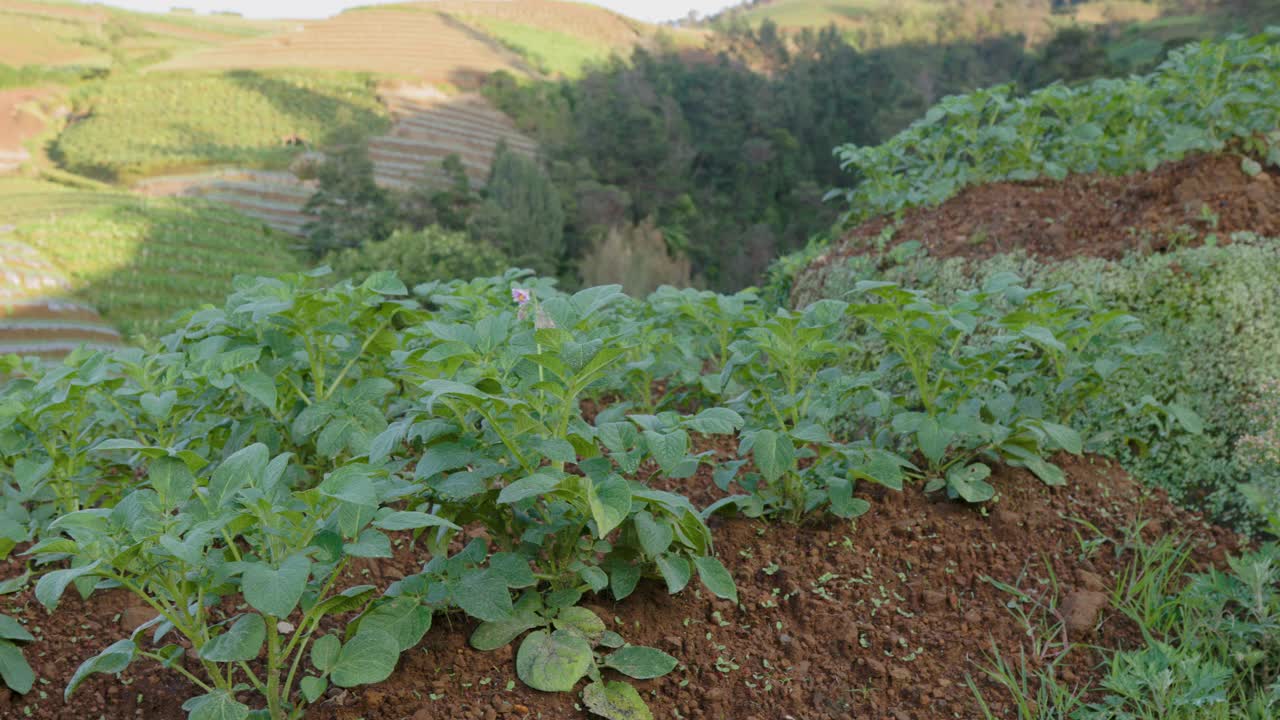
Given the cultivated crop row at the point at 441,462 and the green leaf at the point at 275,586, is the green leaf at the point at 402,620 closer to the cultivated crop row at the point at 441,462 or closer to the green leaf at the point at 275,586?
the cultivated crop row at the point at 441,462

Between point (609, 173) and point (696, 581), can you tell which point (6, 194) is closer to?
point (609, 173)

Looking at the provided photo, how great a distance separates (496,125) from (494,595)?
2954 centimetres

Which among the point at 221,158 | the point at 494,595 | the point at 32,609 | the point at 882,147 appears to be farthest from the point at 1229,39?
the point at 221,158

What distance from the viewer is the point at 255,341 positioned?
1.91 metres

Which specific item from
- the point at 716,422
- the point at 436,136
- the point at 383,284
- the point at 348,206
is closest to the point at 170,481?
the point at 383,284

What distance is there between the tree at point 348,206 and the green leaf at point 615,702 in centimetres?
1589

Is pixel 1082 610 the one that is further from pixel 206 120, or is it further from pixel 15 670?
pixel 206 120

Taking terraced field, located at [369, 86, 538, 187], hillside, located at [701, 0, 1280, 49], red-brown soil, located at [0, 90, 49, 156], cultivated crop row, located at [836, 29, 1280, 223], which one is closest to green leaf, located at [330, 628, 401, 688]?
cultivated crop row, located at [836, 29, 1280, 223]

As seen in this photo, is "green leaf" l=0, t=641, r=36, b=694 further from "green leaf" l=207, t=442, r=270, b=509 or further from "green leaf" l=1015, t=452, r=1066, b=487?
"green leaf" l=1015, t=452, r=1066, b=487

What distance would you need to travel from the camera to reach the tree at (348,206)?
647 inches

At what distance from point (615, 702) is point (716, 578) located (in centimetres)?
30

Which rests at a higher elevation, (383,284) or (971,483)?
(383,284)

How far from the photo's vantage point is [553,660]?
1.41 meters

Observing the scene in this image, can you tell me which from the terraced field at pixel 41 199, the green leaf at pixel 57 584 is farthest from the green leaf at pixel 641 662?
the terraced field at pixel 41 199
